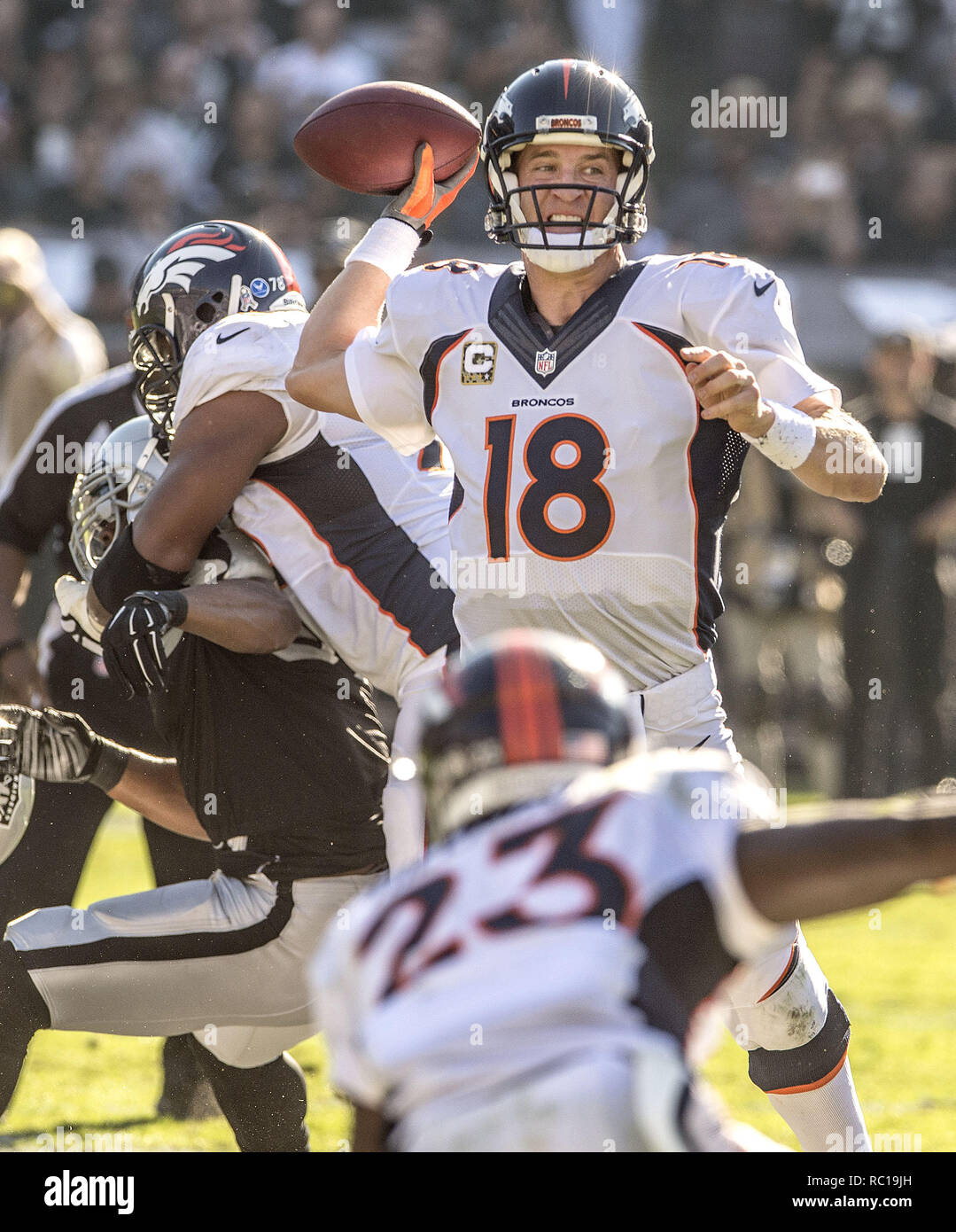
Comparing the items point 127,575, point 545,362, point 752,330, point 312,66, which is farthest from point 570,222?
point 312,66

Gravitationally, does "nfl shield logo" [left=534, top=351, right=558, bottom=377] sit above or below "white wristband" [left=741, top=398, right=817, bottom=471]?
above

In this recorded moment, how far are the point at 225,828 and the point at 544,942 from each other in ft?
5.17

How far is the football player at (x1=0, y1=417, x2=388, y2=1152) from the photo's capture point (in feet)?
10.0

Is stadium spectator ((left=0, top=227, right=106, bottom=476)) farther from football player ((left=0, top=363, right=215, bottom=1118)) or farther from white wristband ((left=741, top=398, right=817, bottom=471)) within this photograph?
white wristband ((left=741, top=398, right=817, bottom=471))

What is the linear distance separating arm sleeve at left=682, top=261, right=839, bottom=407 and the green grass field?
0.92m

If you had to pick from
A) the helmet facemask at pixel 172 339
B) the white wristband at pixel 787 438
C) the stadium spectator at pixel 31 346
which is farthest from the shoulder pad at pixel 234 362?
the stadium spectator at pixel 31 346

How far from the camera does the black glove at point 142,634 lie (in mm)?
3055

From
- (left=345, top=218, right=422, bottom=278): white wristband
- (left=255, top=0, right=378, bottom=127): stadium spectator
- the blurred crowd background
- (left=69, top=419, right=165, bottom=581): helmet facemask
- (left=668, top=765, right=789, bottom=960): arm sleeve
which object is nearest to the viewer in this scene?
(left=668, top=765, right=789, bottom=960): arm sleeve

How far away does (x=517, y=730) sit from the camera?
1.92 m

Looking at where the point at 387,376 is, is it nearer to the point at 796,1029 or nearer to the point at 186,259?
the point at 186,259

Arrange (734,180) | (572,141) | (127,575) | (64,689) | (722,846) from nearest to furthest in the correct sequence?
(722,846) < (572,141) < (127,575) < (64,689) < (734,180)

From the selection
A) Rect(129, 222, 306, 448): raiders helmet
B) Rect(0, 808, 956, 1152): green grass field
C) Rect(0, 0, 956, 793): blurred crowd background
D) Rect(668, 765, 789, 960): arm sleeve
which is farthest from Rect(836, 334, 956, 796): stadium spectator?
Rect(668, 765, 789, 960): arm sleeve

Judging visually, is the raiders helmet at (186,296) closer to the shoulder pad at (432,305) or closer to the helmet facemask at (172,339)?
the helmet facemask at (172,339)

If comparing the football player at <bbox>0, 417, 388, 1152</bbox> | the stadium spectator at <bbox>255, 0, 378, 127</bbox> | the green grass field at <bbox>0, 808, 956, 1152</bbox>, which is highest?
the stadium spectator at <bbox>255, 0, 378, 127</bbox>
